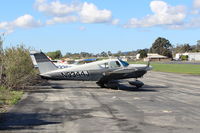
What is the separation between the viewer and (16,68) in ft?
70.3

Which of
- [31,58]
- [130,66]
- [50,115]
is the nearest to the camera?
[50,115]

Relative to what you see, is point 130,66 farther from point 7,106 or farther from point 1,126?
point 1,126

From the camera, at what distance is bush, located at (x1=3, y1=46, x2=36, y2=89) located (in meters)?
20.9

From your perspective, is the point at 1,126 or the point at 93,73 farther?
the point at 93,73

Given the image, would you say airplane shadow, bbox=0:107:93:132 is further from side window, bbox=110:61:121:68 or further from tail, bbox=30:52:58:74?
tail, bbox=30:52:58:74

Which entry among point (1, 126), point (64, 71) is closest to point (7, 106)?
point (1, 126)

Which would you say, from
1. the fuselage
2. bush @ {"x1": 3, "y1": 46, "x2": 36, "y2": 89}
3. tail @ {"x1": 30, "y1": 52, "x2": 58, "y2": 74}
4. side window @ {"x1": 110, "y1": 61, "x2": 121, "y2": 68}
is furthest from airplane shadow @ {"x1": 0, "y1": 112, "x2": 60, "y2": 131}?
side window @ {"x1": 110, "y1": 61, "x2": 121, "y2": 68}

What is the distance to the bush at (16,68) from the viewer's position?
20891 millimetres

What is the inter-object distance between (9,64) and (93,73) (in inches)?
233

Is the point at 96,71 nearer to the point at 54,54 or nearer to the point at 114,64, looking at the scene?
the point at 114,64

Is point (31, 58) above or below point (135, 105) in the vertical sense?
above

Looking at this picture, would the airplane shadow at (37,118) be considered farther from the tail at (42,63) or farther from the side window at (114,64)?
the tail at (42,63)

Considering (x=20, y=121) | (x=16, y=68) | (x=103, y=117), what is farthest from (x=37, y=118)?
(x=16, y=68)

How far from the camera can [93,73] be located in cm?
2291
